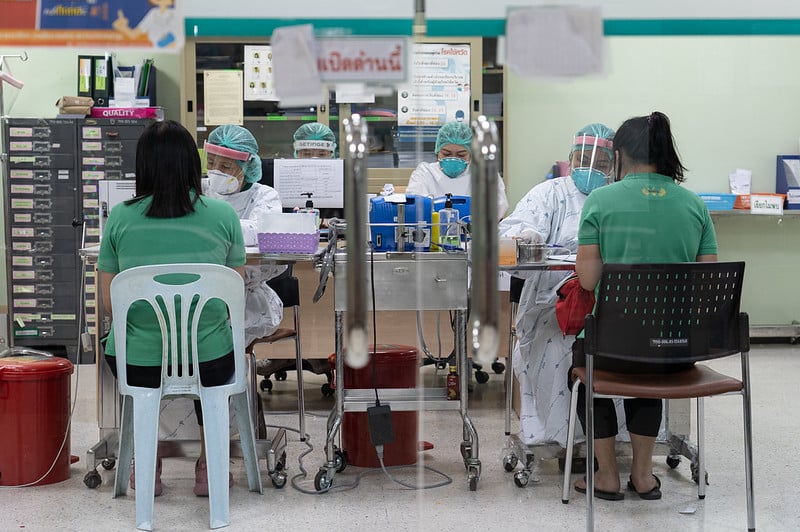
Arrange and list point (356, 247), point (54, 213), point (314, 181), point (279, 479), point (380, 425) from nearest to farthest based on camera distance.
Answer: point (356, 247)
point (380, 425)
point (279, 479)
point (314, 181)
point (54, 213)

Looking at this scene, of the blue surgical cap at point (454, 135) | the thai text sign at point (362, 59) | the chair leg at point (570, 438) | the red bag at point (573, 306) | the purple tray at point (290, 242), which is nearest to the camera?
the thai text sign at point (362, 59)

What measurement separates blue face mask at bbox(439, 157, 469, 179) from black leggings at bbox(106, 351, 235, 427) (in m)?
0.86

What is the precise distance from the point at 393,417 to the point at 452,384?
23cm

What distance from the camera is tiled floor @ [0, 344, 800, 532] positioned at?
2834 millimetres

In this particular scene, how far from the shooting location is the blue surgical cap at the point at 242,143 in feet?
10.7

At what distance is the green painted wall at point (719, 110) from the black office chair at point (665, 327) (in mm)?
165

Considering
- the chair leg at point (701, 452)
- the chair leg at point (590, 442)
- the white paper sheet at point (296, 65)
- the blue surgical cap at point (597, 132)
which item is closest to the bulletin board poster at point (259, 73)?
the white paper sheet at point (296, 65)

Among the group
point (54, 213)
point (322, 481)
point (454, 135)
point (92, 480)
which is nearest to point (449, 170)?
point (454, 135)

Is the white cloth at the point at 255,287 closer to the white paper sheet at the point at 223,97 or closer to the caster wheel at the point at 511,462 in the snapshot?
the white paper sheet at the point at 223,97

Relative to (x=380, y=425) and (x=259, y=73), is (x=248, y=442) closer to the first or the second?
(x=380, y=425)

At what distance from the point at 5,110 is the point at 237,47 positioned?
1.06 meters

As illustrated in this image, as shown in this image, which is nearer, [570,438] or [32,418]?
[570,438]

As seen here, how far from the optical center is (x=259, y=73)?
235 cm

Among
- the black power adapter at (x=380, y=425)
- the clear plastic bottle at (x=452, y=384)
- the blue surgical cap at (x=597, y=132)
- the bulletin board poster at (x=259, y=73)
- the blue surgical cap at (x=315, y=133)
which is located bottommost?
the black power adapter at (x=380, y=425)
